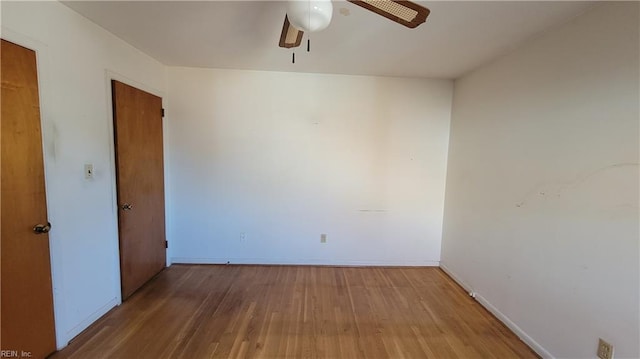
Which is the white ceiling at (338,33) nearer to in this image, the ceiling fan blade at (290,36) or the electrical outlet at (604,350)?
the ceiling fan blade at (290,36)

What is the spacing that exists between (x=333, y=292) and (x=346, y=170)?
1456 mm

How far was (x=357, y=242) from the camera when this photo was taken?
134 inches

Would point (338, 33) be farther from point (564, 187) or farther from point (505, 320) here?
point (505, 320)

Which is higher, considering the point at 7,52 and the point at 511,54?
the point at 511,54

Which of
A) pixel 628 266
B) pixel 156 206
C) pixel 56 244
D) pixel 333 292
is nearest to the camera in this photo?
pixel 628 266

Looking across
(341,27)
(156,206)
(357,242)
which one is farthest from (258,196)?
(341,27)

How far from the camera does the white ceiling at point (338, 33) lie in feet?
5.64

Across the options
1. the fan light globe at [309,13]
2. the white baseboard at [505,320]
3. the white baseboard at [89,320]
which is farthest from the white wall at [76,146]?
the white baseboard at [505,320]

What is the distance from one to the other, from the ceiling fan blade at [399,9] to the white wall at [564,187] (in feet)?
4.11

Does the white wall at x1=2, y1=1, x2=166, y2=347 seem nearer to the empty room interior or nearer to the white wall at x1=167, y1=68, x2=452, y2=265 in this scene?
the empty room interior

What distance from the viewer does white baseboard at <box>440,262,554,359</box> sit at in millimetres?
1905

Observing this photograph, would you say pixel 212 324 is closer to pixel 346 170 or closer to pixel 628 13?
pixel 346 170

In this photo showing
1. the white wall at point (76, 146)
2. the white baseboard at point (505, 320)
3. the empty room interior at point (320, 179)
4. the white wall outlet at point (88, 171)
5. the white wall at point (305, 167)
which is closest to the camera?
the empty room interior at point (320, 179)

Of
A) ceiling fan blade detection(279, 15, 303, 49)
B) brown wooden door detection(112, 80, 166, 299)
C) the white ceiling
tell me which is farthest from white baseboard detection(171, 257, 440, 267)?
ceiling fan blade detection(279, 15, 303, 49)
